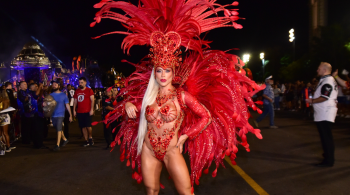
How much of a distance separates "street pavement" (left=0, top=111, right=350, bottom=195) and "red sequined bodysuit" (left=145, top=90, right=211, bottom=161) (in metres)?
1.77

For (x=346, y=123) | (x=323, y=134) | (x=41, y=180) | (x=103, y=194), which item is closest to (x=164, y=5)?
(x=103, y=194)

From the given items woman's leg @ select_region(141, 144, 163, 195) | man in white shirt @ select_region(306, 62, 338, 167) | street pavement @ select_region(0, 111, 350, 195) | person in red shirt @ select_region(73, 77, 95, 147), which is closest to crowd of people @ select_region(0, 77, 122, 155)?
person in red shirt @ select_region(73, 77, 95, 147)

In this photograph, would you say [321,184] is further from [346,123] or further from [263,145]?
[346,123]

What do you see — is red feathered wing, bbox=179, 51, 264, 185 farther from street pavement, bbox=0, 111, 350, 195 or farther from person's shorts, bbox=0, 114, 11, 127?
person's shorts, bbox=0, 114, 11, 127

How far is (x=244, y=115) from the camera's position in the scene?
11.8ft

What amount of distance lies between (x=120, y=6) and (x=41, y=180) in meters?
3.85

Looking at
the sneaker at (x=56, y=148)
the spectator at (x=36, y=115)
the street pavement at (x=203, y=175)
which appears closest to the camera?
the street pavement at (x=203, y=175)

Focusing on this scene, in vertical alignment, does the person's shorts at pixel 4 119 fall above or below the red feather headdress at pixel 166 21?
below

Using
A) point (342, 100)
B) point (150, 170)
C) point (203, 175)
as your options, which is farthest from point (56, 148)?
point (342, 100)

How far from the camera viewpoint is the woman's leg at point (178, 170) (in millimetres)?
3166

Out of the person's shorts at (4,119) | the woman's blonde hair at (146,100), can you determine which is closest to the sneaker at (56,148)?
the person's shorts at (4,119)

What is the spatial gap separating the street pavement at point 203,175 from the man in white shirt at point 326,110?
340 mm

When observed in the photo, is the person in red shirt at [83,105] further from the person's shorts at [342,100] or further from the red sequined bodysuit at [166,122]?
the person's shorts at [342,100]

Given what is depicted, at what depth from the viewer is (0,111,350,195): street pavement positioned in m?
4.76
